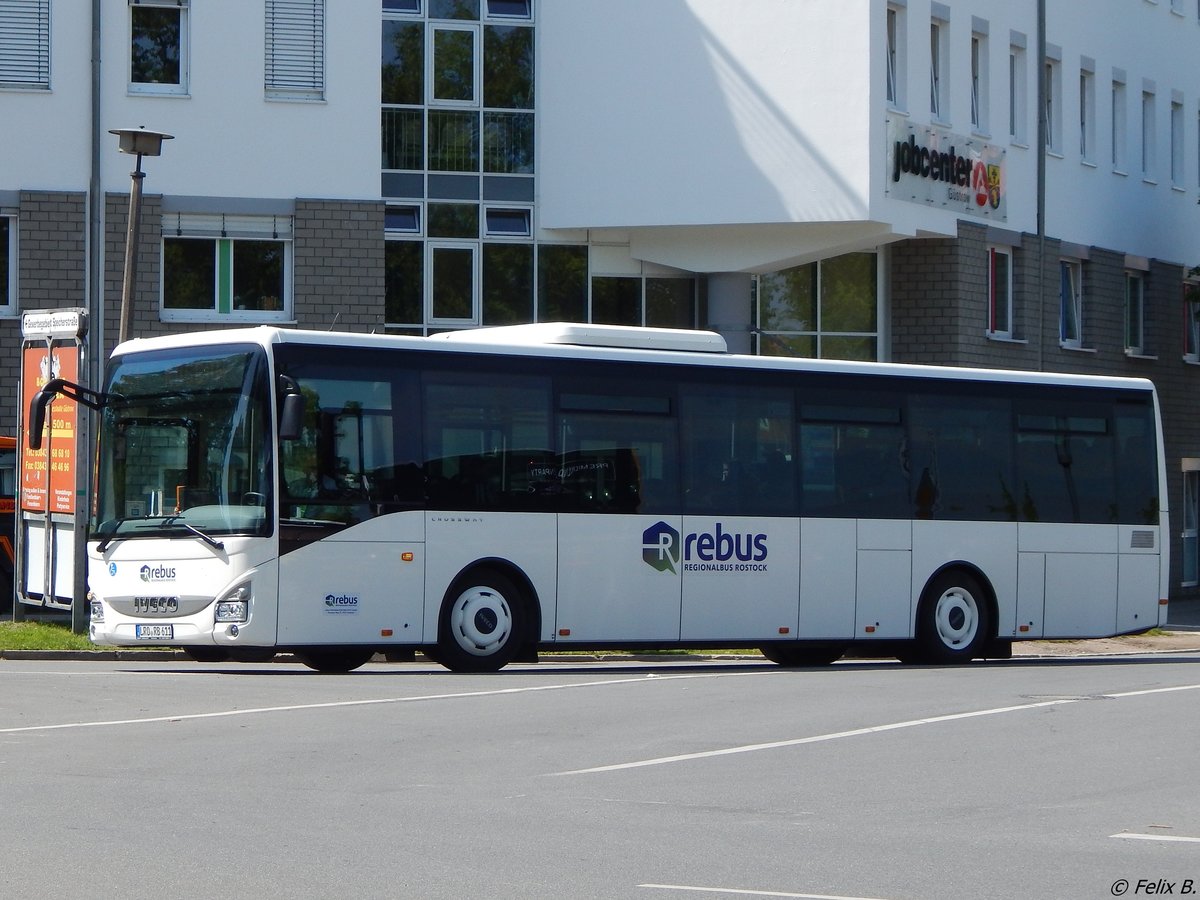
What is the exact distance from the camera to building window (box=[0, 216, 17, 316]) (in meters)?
29.2

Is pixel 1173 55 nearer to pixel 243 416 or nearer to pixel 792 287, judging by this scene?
pixel 792 287

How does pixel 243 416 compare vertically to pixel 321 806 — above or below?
above

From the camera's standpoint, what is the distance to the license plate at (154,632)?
17.2m

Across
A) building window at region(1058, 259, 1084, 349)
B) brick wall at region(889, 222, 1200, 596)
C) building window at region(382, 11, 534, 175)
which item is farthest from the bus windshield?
building window at region(1058, 259, 1084, 349)

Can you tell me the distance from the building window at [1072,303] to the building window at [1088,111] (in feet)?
7.17

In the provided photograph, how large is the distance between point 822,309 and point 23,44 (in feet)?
43.7

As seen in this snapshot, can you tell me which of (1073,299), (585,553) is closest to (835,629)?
(585,553)

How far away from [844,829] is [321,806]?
8.00 ft

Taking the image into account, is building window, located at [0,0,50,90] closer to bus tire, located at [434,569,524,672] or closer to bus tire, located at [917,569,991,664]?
bus tire, located at [434,569,524,672]

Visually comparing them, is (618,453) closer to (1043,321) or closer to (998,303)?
(998,303)

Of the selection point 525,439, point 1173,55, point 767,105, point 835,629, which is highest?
point 1173,55

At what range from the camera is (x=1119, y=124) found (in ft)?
134

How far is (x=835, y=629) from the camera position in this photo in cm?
2039

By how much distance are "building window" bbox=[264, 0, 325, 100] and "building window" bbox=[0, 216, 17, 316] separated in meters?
4.11
